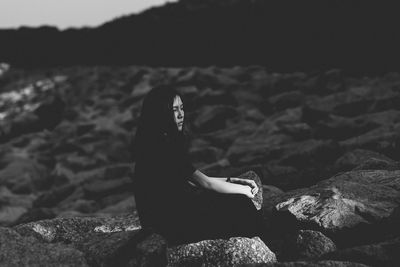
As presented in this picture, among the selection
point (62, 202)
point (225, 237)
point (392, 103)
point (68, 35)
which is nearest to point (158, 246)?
point (225, 237)

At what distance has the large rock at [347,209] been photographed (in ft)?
12.0

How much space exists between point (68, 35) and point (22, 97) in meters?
4.53

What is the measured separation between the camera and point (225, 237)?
359 cm

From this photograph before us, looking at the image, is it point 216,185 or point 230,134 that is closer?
point 216,185

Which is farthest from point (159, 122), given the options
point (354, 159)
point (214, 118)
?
point (214, 118)

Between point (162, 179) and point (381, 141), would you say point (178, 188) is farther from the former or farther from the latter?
point (381, 141)

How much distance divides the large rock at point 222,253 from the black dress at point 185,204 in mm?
78

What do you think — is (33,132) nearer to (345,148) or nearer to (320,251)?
(345,148)

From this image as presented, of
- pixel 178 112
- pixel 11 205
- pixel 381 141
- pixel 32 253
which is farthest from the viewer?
pixel 11 205

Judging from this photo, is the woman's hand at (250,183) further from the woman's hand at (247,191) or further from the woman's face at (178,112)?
the woman's face at (178,112)

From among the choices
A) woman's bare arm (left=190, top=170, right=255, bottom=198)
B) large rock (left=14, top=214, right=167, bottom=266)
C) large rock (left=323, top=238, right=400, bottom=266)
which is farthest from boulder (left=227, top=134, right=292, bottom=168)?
large rock (left=323, top=238, right=400, bottom=266)

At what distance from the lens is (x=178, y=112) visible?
3.74 metres

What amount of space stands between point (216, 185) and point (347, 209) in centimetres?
89

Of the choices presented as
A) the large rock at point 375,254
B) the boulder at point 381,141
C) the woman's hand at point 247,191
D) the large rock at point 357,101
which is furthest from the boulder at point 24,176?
the large rock at point 375,254
